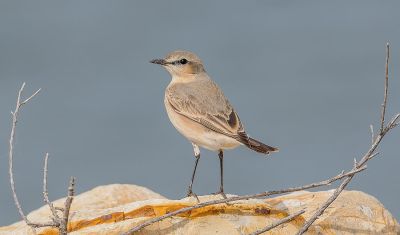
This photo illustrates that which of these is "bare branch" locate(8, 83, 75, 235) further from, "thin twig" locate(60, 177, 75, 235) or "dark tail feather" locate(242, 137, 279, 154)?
"dark tail feather" locate(242, 137, 279, 154)

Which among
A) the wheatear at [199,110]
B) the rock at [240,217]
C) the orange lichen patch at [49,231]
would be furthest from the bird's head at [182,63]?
the orange lichen patch at [49,231]

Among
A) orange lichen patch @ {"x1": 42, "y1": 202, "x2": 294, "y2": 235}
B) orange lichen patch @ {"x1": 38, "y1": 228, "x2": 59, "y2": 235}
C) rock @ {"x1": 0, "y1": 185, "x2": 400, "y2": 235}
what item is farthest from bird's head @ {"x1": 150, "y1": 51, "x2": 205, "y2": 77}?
orange lichen patch @ {"x1": 38, "y1": 228, "x2": 59, "y2": 235}

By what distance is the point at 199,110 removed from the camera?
42.7ft

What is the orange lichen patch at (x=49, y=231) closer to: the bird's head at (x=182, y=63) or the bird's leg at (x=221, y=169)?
the bird's leg at (x=221, y=169)

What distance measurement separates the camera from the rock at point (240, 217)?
11051mm

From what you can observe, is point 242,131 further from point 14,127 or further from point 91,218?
point 14,127

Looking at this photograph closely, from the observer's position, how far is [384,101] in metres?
9.76

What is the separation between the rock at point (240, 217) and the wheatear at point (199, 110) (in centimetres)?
85

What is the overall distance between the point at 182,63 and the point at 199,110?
127cm

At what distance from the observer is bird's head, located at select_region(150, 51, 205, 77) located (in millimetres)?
13953

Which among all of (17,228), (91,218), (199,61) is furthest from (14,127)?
(199,61)

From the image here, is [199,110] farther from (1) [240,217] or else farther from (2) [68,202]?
(2) [68,202]

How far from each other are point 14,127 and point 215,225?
2.93 m

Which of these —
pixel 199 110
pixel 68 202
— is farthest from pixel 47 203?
pixel 199 110
